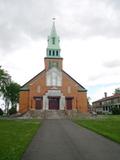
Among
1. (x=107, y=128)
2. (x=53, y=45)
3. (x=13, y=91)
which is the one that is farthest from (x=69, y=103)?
(x=107, y=128)

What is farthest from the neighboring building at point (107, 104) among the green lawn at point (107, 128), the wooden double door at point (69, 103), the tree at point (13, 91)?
the green lawn at point (107, 128)

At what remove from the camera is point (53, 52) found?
62.0 metres

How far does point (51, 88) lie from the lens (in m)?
56.5

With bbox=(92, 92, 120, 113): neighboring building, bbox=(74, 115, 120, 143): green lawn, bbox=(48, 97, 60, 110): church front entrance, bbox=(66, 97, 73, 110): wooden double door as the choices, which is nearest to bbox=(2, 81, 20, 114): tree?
bbox=(92, 92, 120, 113): neighboring building

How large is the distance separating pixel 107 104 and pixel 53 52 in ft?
150

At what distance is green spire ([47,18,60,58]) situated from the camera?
61875 millimetres

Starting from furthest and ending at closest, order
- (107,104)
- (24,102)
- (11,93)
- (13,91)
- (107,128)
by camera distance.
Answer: (107,104) → (11,93) → (13,91) → (24,102) → (107,128)

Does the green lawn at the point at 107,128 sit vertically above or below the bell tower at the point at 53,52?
below

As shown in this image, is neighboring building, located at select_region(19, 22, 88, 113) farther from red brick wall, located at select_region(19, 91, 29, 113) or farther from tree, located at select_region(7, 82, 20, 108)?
tree, located at select_region(7, 82, 20, 108)

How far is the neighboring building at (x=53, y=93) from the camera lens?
55188 millimetres

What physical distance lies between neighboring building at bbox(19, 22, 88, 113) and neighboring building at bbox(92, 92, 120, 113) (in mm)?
29112

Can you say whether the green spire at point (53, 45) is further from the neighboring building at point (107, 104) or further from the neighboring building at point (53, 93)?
the neighboring building at point (107, 104)

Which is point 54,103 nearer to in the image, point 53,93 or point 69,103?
point 53,93

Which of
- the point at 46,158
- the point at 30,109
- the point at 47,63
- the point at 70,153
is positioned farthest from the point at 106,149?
the point at 47,63
